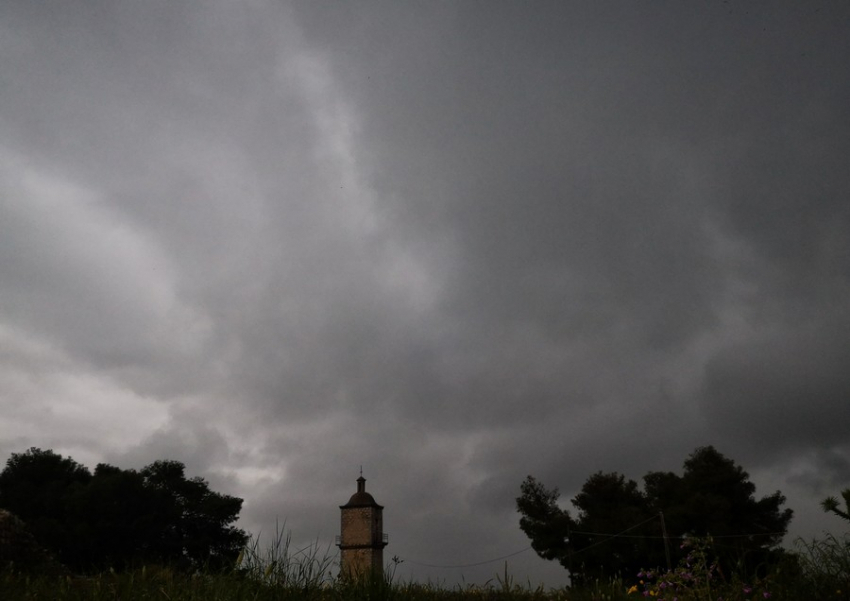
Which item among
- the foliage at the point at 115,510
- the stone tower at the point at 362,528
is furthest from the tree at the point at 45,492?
the stone tower at the point at 362,528

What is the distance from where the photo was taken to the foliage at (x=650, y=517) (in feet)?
142

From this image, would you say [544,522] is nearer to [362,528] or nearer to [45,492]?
[362,528]

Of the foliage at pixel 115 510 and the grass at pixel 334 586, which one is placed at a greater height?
the foliage at pixel 115 510

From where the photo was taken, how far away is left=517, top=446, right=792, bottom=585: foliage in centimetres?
4322

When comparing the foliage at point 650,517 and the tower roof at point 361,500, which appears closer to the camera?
the foliage at point 650,517

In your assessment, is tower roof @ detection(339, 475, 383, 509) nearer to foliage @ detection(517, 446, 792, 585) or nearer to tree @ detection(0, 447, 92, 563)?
foliage @ detection(517, 446, 792, 585)

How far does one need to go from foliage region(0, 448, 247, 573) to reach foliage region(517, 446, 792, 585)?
24.2 metres

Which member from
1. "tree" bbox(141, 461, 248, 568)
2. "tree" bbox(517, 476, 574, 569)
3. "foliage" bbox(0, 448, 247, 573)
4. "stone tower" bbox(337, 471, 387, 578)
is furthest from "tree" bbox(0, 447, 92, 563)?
"tree" bbox(517, 476, 574, 569)

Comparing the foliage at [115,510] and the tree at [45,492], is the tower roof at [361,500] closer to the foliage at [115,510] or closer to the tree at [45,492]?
the foliage at [115,510]

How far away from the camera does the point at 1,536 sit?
16891mm

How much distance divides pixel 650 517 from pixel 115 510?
40107mm

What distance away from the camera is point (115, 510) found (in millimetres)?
45719

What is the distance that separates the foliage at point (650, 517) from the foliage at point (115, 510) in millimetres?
24244

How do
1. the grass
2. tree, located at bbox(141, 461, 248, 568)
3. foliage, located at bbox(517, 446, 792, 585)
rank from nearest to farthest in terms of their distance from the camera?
the grass, foliage, located at bbox(517, 446, 792, 585), tree, located at bbox(141, 461, 248, 568)
